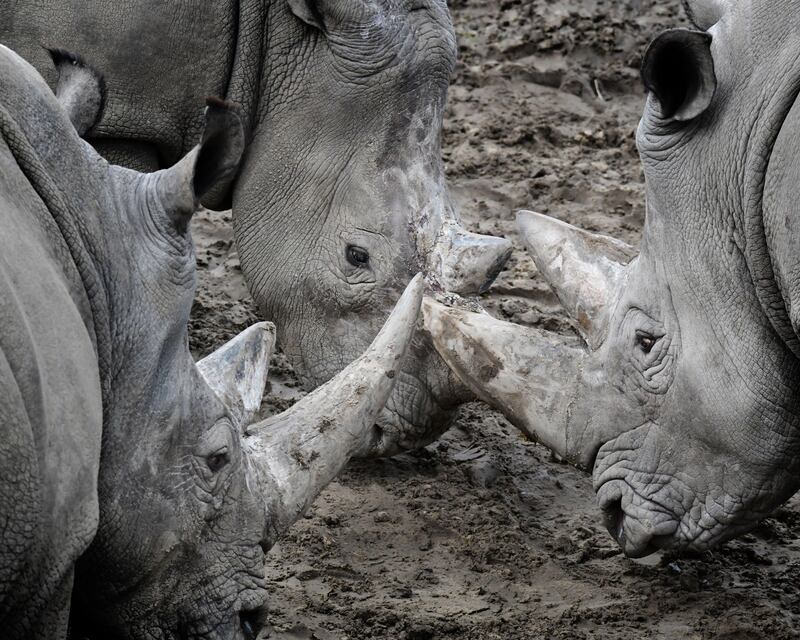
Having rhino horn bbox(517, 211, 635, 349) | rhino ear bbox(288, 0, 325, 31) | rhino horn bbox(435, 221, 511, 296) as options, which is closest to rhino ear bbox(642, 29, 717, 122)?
rhino horn bbox(517, 211, 635, 349)

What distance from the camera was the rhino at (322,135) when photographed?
5.04m

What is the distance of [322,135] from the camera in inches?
205

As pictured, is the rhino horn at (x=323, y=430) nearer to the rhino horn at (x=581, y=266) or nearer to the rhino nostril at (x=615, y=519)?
the rhino horn at (x=581, y=266)

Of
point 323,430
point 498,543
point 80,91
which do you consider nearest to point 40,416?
point 323,430

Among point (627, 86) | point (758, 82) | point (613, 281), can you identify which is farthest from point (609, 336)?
point (627, 86)

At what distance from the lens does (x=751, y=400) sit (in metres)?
4.11

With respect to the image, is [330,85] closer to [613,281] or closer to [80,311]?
[613,281]

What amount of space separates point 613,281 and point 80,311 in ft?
6.00

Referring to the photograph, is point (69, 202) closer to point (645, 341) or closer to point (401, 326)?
point (401, 326)

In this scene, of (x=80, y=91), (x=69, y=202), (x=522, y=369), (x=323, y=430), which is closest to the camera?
(x=69, y=202)

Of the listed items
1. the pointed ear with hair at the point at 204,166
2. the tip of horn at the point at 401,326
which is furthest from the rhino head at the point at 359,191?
the pointed ear with hair at the point at 204,166

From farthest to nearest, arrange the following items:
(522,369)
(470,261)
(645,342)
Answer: (470,261) < (522,369) < (645,342)

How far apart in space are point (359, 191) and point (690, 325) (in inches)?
53.8

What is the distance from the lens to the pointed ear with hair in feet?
10.9
